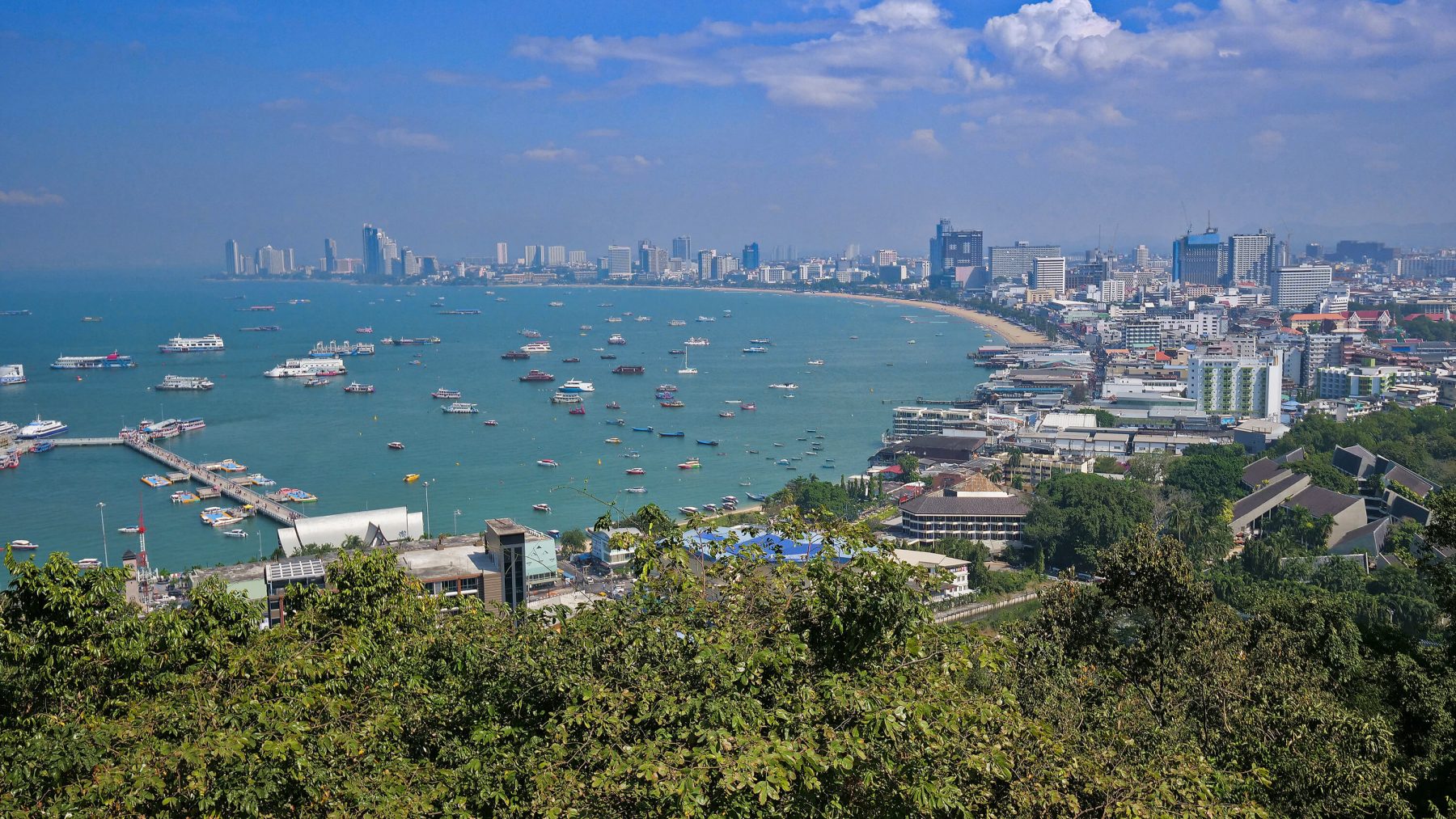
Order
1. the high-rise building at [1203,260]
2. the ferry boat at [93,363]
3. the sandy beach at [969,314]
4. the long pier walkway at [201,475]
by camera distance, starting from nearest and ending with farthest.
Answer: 1. the long pier walkway at [201,475]
2. the ferry boat at [93,363]
3. the sandy beach at [969,314]
4. the high-rise building at [1203,260]

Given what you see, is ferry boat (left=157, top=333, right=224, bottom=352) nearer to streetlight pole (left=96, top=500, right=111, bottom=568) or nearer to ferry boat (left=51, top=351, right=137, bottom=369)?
ferry boat (left=51, top=351, right=137, bottom=369)

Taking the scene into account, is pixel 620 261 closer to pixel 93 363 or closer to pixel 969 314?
pixel 969 314

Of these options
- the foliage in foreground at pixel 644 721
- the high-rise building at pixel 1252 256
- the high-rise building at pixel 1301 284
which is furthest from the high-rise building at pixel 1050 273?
the foliage in foreground at pixel 644 721

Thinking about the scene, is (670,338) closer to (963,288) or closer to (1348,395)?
(1348,395)

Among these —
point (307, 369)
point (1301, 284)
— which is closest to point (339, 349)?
point (307, 369)

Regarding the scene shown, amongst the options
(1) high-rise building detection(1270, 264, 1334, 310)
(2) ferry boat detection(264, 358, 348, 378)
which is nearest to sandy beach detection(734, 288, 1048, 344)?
(1) high-rise building detection(1270, 264, 1334, 310)

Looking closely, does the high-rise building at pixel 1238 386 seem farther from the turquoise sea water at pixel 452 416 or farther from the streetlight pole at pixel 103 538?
the streetlight pole at pixel 103 538
